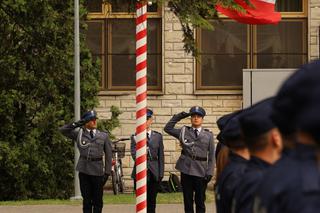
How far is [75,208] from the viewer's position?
18.7 meters

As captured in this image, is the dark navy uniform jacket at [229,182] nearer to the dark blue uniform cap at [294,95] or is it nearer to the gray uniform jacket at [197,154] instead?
the dark blue uniform cap at [294,95]

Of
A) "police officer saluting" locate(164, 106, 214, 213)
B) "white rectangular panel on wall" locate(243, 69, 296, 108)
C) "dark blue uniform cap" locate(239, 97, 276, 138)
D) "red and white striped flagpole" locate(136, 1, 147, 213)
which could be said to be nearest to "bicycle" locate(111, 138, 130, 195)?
"white rectangular panel on wall" locate(243, 69, 296, 108)

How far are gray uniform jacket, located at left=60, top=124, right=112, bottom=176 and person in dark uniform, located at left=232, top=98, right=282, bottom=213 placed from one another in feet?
34.2

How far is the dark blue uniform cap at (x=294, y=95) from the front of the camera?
3.01 metres

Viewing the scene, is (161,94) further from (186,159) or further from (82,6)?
(186,159)

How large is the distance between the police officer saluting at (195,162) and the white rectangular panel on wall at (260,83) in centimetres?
653

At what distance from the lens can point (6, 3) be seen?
17.5m

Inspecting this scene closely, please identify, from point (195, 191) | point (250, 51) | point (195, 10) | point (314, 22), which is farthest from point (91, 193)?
point (314, 22)

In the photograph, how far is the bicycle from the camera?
24578mm

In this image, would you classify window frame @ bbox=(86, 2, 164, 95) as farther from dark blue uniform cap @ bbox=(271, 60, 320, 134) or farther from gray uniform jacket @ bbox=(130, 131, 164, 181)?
dark blue uniform cap @ bbox=(271, 60, 320, 134)

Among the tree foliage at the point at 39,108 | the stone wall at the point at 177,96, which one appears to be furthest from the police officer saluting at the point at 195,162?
the stone wall at the point at 177,96

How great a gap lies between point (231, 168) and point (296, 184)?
8.21 ft

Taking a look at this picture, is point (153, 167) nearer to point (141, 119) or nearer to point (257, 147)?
point (141, 119)

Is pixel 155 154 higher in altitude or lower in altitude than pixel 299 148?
lower
